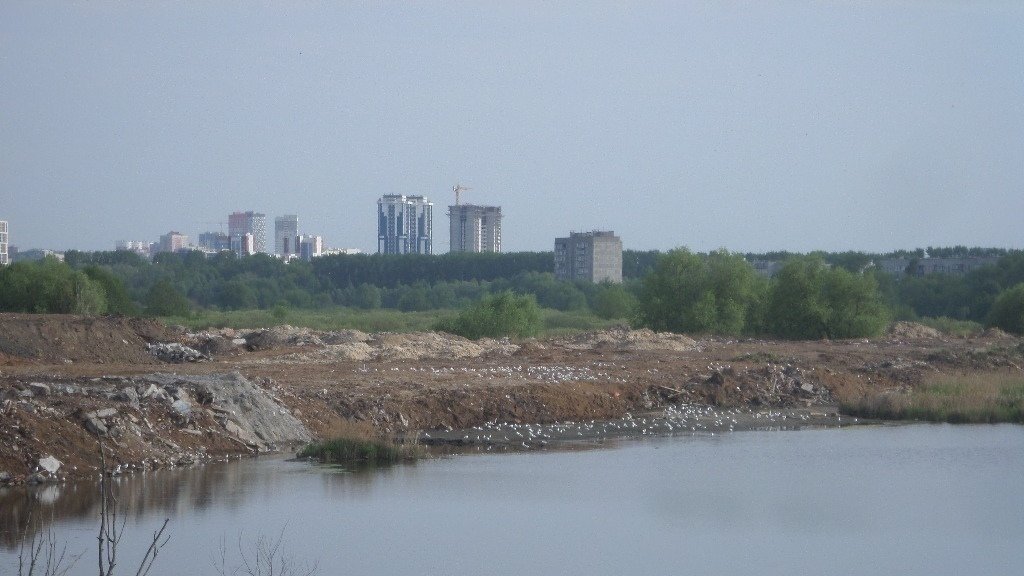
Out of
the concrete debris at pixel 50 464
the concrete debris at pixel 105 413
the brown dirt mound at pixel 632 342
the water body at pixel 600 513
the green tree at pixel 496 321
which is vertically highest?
the green tree at pixel 496 321

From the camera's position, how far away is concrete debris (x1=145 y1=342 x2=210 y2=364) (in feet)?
113

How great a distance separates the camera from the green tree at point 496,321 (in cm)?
5362

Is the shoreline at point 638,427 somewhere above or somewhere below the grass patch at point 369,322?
below

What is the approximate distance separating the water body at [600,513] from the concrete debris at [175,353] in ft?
46.9

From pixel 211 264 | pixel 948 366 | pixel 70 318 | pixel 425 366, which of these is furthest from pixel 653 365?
pixel 211 264

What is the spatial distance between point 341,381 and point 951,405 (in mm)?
14686

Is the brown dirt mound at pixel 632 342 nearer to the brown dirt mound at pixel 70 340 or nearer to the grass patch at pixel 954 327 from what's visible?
the brown dirt mound at pixel 70 340

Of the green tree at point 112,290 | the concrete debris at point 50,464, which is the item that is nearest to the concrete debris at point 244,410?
the concrete debris at point 50,464

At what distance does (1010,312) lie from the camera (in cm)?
6353

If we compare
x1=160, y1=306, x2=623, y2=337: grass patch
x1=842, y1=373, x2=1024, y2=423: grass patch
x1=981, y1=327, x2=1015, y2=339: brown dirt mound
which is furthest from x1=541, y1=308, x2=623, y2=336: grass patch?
x1=842, y1=373, x2=1024, y2=423: grass patch

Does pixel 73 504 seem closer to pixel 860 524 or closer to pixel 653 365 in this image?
pixel 860 524

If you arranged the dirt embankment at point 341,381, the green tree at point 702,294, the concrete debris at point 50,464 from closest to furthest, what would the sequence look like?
the concrete debris at point 50,464 → the dirt embankment at point 341,381 → the green tree at point 702,294

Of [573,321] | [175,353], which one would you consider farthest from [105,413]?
[573,321]

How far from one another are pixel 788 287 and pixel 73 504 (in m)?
44.4
